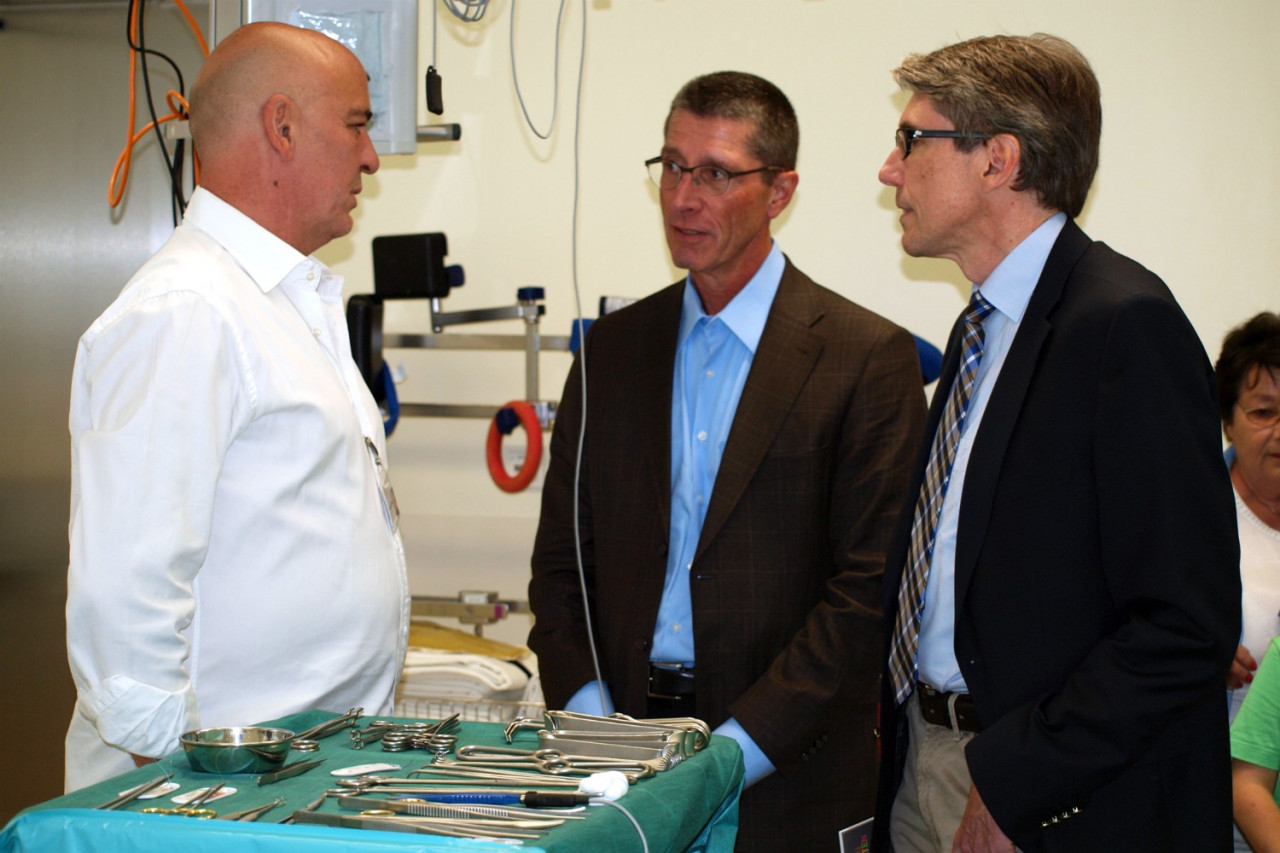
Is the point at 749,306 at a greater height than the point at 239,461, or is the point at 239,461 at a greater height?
the point at 749,306

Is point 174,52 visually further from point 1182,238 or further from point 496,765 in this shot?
point 1182,238

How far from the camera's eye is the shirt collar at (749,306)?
2.24 m

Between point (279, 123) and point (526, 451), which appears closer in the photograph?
point (279, 123)

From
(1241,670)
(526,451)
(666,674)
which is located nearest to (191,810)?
A: (666,674)

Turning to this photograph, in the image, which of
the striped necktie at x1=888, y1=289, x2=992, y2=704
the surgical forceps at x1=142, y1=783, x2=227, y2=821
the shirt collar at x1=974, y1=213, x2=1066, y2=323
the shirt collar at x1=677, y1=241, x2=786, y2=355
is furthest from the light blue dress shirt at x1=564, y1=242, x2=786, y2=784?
the surgical forceps at x1=142, y1=783, x2=227, y2=821

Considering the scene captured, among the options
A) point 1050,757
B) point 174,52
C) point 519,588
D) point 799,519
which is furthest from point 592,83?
point 1050,757

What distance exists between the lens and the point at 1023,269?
5.30ft

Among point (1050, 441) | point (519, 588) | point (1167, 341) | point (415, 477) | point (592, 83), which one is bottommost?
point (519, 588)

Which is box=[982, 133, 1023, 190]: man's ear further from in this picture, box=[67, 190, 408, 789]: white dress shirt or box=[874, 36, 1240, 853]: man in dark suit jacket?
box=[67, 190, 408, 789]: white dress shirt

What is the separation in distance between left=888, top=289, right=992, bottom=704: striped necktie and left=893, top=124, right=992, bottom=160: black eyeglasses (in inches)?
8.5

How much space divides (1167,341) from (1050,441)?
0.58ft

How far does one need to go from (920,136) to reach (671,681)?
100 centimetres

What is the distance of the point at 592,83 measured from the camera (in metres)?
3.60

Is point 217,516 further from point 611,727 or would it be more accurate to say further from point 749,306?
point 749,306
